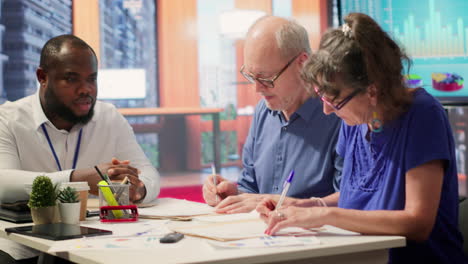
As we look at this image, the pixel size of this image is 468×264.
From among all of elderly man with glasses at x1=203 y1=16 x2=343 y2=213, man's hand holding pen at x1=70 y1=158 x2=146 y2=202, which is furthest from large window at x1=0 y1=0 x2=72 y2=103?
elderly man with glasses at x1=203 y1=16 x2=343 y2=213

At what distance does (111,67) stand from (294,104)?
601 centimetres

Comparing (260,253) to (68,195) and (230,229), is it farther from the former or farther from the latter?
(68,195)

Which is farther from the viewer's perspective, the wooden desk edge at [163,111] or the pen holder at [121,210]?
the wooden desk edge at [163,111]

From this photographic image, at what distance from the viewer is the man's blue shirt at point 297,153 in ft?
7.47

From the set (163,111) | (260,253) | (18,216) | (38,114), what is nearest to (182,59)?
(163,111)

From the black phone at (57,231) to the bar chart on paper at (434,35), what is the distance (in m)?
2.94

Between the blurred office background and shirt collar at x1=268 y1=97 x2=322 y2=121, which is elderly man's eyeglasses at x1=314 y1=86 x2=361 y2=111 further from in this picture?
the blurred office background

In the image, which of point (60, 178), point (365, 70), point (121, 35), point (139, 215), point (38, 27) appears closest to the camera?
point (365, 70)

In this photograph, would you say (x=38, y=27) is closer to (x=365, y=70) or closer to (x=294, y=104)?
(x=294, y=104)

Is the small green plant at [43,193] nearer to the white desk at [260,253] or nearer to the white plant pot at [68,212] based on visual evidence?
the white plant pot at [68,212]

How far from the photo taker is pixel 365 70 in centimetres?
164

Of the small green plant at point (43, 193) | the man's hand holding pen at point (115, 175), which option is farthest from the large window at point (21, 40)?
the small green plant at point (43, 193)

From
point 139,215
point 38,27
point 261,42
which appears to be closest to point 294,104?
point 261,42

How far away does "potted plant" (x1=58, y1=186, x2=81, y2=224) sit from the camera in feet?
6.11
